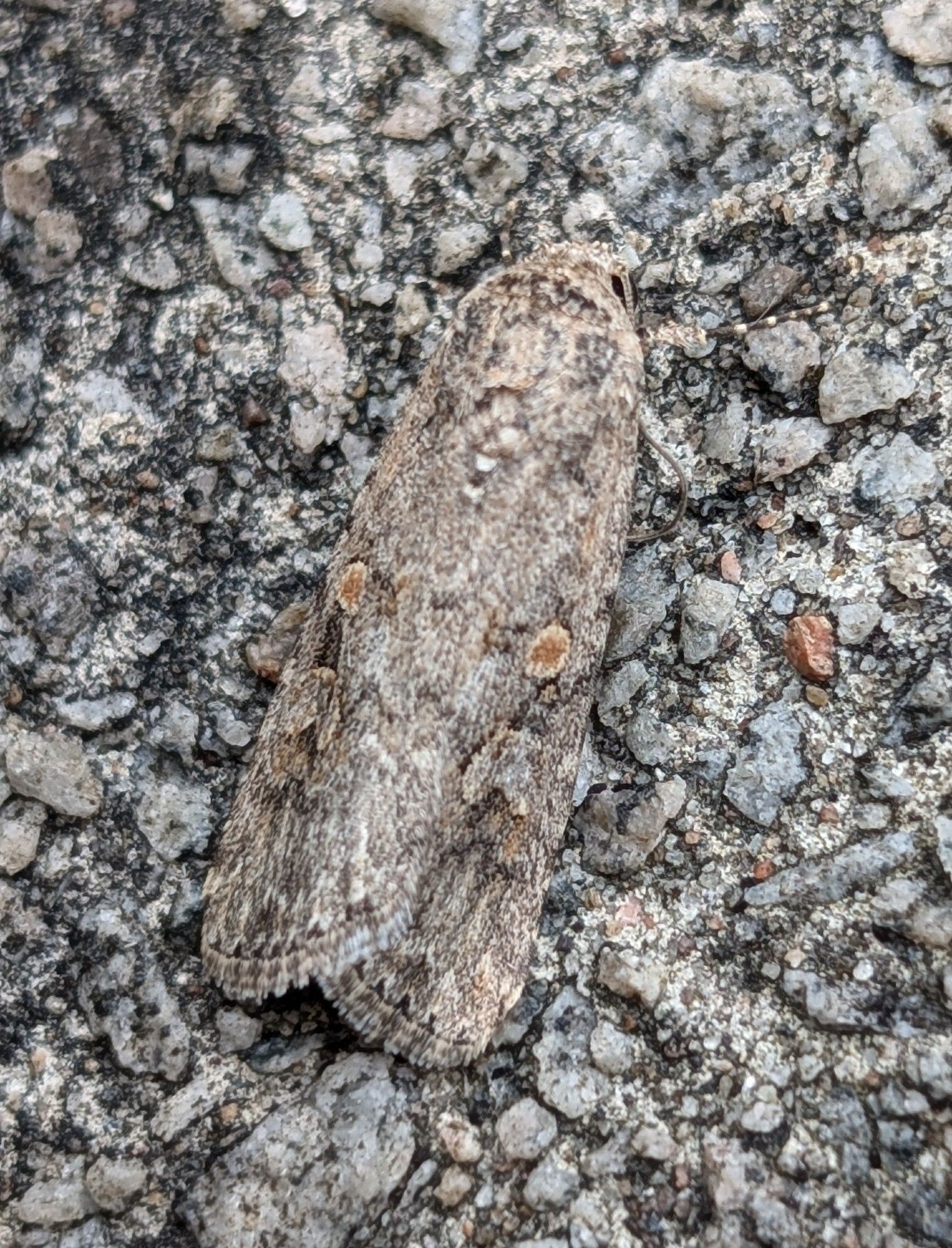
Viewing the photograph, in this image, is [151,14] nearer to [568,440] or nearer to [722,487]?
[568,440]

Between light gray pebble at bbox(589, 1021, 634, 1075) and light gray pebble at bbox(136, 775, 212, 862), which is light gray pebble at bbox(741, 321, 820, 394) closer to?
light gray pebble at bbox(589, 1021, 634, 1075)

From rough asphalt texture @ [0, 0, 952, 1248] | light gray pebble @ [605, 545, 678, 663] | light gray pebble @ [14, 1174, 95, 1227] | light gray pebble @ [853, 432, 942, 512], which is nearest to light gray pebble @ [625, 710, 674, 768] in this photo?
rough asphalt texture @ [0, 0, 952, 1248]

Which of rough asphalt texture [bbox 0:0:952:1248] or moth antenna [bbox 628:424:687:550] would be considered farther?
moth antenna [bbox 628:424:687:550]

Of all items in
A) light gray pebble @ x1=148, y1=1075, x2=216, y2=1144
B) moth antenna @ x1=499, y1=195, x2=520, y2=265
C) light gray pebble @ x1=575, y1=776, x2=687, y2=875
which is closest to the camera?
light gray pebble @ x1=148, y1=1075, x2=216, y2=1144

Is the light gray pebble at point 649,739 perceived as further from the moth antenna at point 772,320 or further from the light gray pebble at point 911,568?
the moth antenna at point 772,320

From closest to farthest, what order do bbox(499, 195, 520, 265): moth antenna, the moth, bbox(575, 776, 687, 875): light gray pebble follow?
the moth, bbox(575, 776, 687, 875): light gray pebble, bbox(499, 195, 520, 265): moth antenna

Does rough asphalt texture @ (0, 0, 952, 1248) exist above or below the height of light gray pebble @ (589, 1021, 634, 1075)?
above

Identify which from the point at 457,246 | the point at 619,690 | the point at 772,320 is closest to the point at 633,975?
the point at 619,690


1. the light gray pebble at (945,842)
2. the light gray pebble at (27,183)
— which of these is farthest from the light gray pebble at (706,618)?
the light gray pebble at (27,183)

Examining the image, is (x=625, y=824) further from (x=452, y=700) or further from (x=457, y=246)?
(x=457, y=246)
